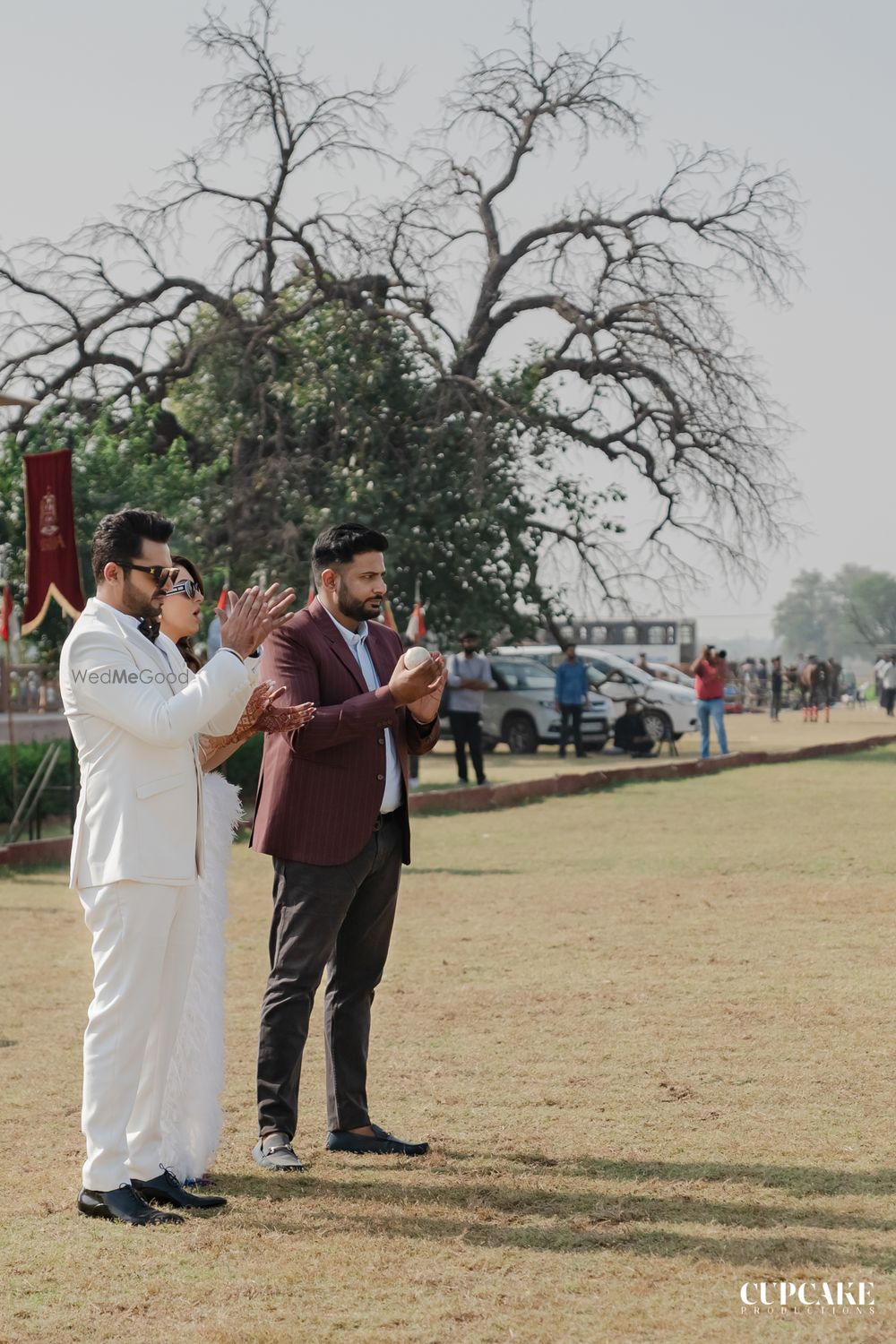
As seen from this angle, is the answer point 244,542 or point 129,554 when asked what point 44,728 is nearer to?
point 244,542

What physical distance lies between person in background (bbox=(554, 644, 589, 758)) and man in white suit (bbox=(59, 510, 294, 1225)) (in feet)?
64.7

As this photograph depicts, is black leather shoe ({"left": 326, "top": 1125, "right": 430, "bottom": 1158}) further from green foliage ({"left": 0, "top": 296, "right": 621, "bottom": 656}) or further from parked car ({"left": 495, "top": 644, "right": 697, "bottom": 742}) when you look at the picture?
parked car ({"left": 495, "top": 644, "right": 697, "bottom": 742})

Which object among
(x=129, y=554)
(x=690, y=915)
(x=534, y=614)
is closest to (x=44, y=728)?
(x=534, y=614)

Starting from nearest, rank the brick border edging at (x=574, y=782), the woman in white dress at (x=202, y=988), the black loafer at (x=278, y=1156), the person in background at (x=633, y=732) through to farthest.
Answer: the woman in white dress at (x=202, y=988) < the black loafer at (x=278, y=1156) < the brick border edging at (x=574, y=782) < the person in background at (x=633, y=732)

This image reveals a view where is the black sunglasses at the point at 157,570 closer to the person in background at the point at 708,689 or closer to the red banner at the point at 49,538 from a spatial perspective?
the red banner at the point at 49,538

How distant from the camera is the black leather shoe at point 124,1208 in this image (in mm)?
4230

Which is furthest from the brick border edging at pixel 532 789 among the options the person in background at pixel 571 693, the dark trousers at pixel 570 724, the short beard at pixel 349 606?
the short beard at pixel 349 606

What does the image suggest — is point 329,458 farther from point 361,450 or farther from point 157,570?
point 157,570

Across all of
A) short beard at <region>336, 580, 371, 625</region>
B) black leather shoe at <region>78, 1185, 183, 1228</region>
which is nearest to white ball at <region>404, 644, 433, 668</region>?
short beard at <region>336, 580, 371, 625</region>

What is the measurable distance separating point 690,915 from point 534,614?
17875 millimetres

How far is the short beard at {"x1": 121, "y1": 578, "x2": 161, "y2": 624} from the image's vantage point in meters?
4.32

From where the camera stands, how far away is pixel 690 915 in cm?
957

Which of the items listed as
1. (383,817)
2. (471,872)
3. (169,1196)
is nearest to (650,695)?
(471,872)

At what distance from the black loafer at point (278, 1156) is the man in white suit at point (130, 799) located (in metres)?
0.44
